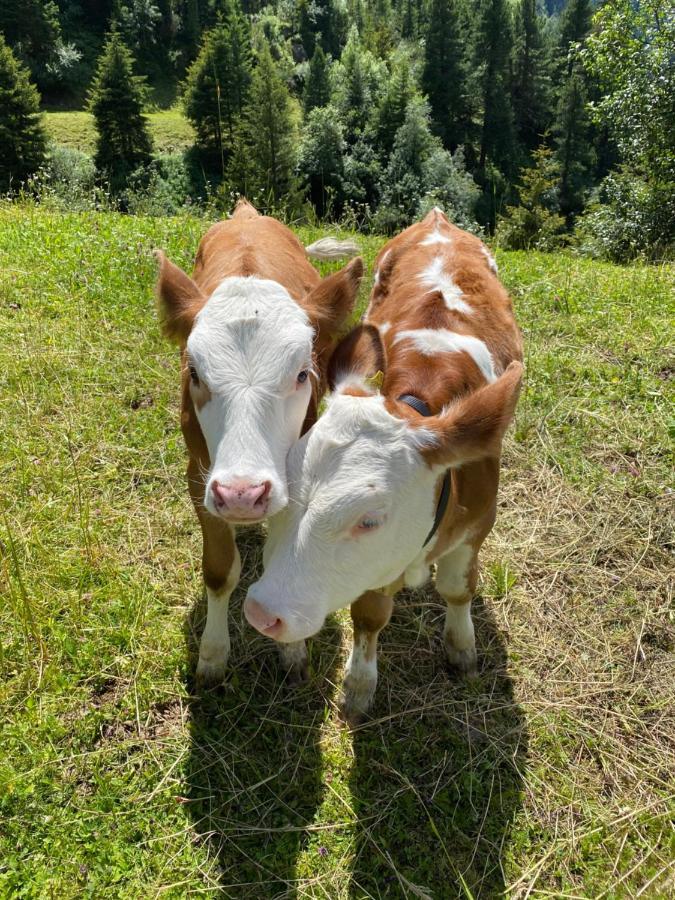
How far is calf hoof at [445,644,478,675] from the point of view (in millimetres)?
3344

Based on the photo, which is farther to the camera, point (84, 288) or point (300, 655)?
point (84, 288)

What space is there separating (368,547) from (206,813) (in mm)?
1473

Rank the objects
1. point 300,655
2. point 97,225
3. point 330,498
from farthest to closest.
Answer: point 97,225
point 300,655
point 330,498

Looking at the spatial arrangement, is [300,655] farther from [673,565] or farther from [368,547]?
[673,565]

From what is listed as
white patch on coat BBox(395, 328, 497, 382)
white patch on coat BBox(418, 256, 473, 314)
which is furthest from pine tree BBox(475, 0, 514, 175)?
white patch on coat BBox(395, 328, 497, 382)

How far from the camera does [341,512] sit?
7.14 ft

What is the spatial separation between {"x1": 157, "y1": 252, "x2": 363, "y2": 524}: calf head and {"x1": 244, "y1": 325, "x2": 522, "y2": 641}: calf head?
0.48 ft

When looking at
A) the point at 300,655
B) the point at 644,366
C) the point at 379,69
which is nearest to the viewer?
the point at 300,655

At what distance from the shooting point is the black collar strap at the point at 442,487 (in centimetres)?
254

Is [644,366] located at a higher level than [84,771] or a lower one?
higher

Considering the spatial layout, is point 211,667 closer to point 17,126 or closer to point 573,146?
point 17,126

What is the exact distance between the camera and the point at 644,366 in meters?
5.36

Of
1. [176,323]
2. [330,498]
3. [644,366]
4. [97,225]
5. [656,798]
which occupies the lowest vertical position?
[656,798]

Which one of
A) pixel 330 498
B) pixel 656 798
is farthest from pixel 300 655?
pixel 656 798
